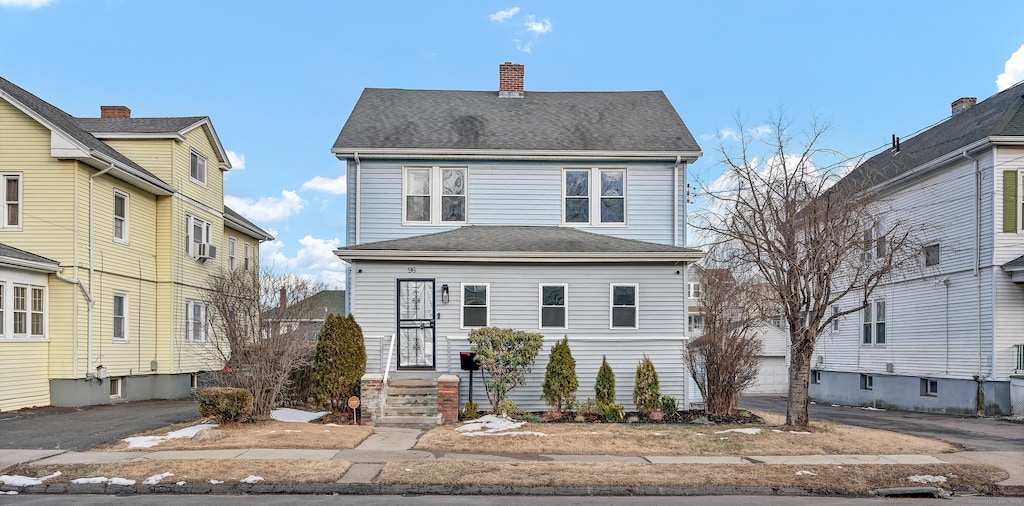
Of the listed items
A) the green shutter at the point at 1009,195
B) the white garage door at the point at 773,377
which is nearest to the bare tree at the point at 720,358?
the green shutter at the point at 1009,195

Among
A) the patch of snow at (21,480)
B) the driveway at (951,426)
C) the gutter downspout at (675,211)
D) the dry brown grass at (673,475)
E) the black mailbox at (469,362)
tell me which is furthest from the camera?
the gutter downspout at (675,211)

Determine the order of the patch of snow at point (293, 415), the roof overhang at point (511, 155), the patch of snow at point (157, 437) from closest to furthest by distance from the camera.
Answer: the patch of snow at point (157, 437)
the patch of snow at point (293, 415)
the roof overhang at point (511, 155)

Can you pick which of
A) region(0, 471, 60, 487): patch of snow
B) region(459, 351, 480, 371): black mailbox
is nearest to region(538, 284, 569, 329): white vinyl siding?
region(459, 351, 480, 371): black mailbox

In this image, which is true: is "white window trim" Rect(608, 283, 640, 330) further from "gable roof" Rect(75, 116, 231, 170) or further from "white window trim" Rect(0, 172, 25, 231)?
"white window trim" Rect(0, 172, 25, 231)

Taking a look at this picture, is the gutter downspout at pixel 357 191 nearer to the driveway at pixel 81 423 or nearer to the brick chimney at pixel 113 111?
the driveway at pixel 81 423

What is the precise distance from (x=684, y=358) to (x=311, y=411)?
829cm

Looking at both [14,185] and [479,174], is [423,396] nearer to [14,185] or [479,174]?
[479,174]

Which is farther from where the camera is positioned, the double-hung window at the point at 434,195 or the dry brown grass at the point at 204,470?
the double-hung window at the point at 434,195

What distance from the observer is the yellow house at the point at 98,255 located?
20.1 meters

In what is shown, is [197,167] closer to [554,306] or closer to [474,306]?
[474,306]

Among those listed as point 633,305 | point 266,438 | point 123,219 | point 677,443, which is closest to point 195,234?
point 123,219

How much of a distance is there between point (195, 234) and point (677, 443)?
19.4 meters

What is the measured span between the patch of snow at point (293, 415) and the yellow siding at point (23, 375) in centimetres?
655

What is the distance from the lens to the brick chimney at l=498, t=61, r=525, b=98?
24.5 metres
